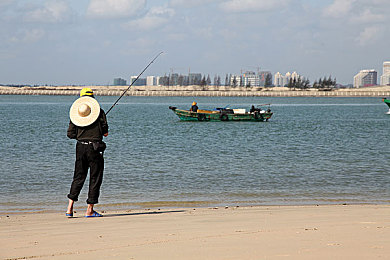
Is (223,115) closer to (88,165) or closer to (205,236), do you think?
(88,165)

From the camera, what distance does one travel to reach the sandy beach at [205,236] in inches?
244

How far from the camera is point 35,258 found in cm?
616

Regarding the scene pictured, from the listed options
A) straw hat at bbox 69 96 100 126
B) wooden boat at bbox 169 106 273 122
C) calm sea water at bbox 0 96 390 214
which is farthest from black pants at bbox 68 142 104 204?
wooden boat at bbox 169 106 273 122

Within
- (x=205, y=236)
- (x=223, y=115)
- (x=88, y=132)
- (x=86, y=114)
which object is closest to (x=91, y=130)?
(x=88, y=132)

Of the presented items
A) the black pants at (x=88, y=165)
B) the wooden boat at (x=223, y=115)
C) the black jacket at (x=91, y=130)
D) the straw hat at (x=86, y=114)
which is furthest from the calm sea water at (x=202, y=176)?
the wooden boat at (x=223, y=115)

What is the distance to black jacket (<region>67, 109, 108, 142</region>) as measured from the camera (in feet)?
28.5

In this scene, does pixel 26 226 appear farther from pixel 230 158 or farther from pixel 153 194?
pixel 230 158

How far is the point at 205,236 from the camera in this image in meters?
7.08

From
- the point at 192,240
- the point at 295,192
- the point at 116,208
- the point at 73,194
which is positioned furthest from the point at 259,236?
the point at 295,192

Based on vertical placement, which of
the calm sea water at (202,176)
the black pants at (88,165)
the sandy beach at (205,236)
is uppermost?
the black pants at (88,165)

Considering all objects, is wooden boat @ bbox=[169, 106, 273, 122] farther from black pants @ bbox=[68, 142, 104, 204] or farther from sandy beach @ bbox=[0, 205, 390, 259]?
black pants @ bbox=[68, 142, 104, 204]

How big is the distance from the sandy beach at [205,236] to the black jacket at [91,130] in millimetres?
1207

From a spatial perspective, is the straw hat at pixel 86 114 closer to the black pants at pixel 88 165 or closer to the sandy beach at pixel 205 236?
the black pants at pixel 88 165

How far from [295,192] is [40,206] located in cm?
569
